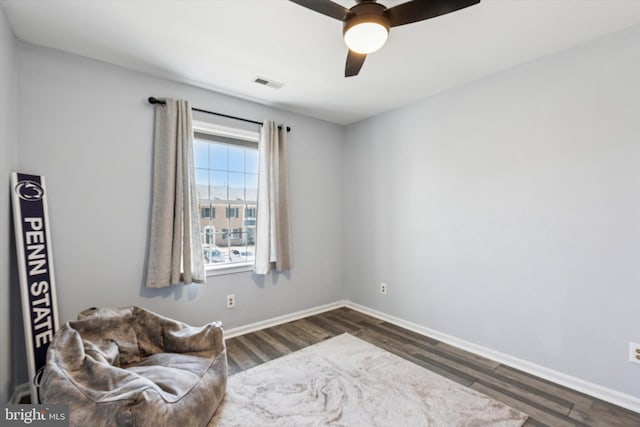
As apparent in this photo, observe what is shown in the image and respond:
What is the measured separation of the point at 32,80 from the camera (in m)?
2.19

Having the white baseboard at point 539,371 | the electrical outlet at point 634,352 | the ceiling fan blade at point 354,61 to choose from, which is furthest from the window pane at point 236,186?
the electrical outlet at point 634,352

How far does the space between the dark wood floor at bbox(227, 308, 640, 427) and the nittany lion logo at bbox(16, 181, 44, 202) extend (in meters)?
1.96

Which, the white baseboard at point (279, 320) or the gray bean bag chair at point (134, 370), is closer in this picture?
the gray bean bag chair at point (134, 370)

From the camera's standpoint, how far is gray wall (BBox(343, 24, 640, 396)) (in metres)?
2.06

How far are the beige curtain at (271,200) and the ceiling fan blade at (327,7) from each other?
1.91 m

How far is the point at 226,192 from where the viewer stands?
3299 millimetres

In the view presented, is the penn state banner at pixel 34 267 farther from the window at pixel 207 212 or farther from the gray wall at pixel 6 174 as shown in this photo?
the window at pixel 207 212

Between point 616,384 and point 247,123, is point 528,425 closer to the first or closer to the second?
point 616,384

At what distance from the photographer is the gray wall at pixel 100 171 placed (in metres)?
2.24

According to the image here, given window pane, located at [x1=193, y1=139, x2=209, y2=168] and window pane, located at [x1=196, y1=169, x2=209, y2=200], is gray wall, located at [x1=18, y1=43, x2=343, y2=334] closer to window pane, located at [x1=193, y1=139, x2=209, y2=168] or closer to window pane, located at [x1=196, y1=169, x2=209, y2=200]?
window pane, located at [x1=193, y1=139, x2=209, y2=168]

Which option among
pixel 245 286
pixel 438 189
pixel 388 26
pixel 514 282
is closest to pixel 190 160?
pixel 245 286

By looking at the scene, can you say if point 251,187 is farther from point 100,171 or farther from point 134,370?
point 134,370

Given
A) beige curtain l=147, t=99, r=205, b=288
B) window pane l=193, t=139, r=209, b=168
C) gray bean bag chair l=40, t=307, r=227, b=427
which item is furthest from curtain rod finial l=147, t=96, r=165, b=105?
gray bean bag chair l=40, t=307, r=227, b=427

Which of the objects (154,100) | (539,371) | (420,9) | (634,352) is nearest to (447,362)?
(539,371)
